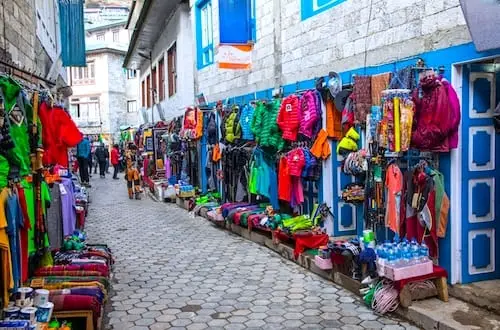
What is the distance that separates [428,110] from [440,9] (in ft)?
3.61

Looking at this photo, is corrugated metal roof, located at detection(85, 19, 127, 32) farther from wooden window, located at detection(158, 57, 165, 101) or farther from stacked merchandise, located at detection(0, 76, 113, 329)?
stacked merchandise, located at detection(0, 76, 113, 329)

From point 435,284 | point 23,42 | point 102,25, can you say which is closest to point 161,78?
point 23,42

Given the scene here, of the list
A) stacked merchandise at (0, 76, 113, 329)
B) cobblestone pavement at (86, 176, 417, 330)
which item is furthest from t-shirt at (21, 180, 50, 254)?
cobblestone pavement at (86, 176, 417, 330)

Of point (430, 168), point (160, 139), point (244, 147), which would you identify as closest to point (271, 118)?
point (244, 147)

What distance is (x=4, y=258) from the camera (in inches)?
164

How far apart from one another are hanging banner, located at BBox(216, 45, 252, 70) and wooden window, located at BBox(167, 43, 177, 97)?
7.26 metres

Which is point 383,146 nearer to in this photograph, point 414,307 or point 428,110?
point 428,110

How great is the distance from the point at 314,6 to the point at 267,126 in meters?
2.23

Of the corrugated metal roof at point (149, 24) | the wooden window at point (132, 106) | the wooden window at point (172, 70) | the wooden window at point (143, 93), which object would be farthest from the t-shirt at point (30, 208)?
the wooden window at point (132, 106)

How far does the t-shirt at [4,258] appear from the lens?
4113 mm

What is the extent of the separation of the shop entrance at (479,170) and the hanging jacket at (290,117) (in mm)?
3203

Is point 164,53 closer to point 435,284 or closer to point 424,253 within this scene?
point 424,253

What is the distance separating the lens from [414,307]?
525 cm

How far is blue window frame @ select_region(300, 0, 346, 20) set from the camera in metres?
7.73
